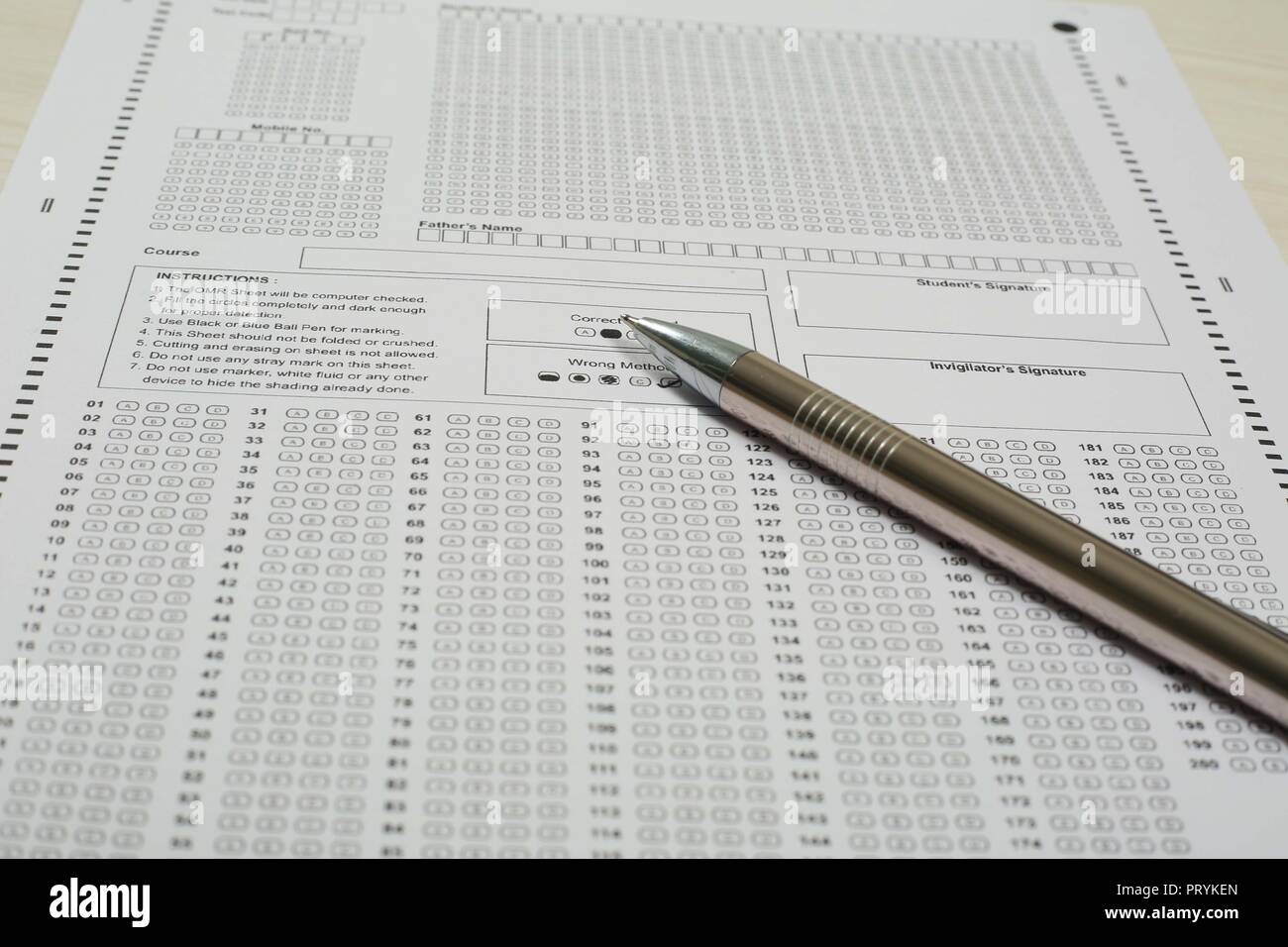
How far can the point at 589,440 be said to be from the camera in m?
0.50

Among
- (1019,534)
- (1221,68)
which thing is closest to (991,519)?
(1019,534)

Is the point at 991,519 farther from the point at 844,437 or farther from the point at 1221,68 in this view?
the point at 1221,68

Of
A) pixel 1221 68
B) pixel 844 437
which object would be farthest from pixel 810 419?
pixel 1221 68

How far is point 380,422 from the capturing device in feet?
1.62

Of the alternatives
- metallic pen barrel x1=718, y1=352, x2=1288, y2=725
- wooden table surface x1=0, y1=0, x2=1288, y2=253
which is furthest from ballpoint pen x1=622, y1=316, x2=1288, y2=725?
wooden table surface x1=0, y1=0, x2=1288, y2=253

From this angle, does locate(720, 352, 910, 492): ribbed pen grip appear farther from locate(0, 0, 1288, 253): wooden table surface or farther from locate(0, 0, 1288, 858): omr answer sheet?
locate(0, 0, 1288, 253): wooden table surface

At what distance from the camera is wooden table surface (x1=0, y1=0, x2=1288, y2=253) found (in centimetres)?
64

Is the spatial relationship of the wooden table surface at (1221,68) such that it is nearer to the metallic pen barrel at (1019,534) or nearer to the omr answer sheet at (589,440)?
the omr answer sheet at (589,440)

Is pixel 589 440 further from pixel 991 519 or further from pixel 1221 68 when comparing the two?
pixel 1221 68

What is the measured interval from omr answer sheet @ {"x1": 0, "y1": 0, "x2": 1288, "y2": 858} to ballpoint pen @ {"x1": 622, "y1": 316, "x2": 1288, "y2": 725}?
11mm

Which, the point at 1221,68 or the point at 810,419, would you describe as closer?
the point at 810,419

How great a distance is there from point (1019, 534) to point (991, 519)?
12mm

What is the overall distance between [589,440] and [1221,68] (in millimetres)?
532

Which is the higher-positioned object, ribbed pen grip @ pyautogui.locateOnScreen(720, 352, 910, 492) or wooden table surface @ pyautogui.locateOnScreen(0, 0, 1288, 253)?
wooden table surface @ pyautogui.locateOnScreen(0, 0, 1288, 253)
